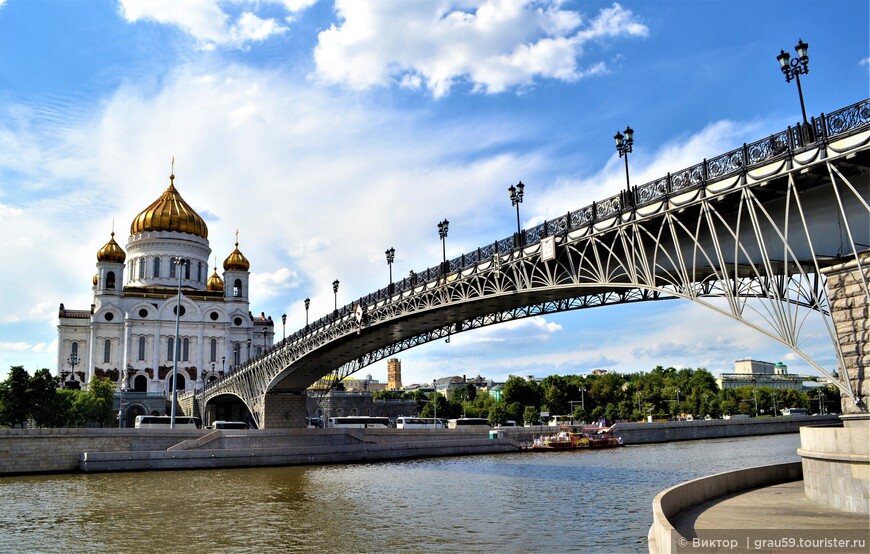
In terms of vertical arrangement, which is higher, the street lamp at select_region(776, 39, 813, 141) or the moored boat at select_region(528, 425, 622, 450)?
the street lamp at select_region(776, 39, 813, 141)

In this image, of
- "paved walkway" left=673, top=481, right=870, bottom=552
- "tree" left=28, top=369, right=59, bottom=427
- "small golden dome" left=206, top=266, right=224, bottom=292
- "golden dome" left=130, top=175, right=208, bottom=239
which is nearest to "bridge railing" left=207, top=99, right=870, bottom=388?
"paved walkway" left=673, top=481, right=870, bottom=552

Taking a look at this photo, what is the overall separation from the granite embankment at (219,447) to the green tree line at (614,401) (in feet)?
98.5

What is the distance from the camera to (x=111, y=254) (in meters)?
92.5

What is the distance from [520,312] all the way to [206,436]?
2222 cm

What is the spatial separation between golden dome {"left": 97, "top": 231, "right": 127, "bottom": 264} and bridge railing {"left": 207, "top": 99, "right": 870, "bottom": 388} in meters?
67.0

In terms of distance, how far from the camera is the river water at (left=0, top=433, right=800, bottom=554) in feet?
61.2

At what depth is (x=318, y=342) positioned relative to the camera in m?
47.3

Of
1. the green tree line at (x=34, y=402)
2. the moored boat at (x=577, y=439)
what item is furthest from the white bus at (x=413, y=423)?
the green tree line at (x=34, y=402)

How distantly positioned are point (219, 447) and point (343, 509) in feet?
75.1

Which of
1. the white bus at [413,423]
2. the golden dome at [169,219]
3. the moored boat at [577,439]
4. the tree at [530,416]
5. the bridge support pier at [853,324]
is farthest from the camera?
the golden dome at [169,219]

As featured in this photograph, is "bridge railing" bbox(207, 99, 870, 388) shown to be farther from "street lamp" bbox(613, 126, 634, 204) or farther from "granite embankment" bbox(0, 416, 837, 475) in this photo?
"granite embankment" bbox(0, 416, 837, 475)

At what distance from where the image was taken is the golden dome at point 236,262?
98.3 meters

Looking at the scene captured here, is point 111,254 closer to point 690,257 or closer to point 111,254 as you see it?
point 111,254

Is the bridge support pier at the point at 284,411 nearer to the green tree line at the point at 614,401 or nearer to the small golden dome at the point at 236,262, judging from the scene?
the green tree line at the point at 614,401
